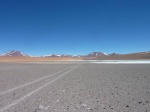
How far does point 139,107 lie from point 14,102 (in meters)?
4.01

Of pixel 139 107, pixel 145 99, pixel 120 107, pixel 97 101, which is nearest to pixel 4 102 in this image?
pixel 97 101

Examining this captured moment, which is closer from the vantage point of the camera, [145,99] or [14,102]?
[14,102]

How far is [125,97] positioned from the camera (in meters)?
9.38

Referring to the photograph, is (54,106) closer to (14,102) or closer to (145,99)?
(14,102)

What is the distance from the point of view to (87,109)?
7.18 meters

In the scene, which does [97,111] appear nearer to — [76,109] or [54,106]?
[76,109]

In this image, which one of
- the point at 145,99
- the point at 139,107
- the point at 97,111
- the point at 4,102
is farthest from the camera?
the point at 145,99

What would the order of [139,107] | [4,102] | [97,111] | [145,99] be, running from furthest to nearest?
[145,99]
[4,102]
[139,107]
[97,111]

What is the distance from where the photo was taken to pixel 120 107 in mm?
7543

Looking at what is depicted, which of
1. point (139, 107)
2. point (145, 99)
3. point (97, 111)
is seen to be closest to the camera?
point (97, 111)

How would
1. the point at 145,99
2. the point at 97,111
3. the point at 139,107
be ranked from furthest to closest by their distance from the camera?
the point at 145,99
the point at 139,107
the point at 97,111

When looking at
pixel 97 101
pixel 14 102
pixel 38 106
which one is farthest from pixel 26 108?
pixel 97 101

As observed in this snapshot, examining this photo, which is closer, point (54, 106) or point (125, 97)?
point (54, 106)

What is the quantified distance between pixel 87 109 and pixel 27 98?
2776mm
